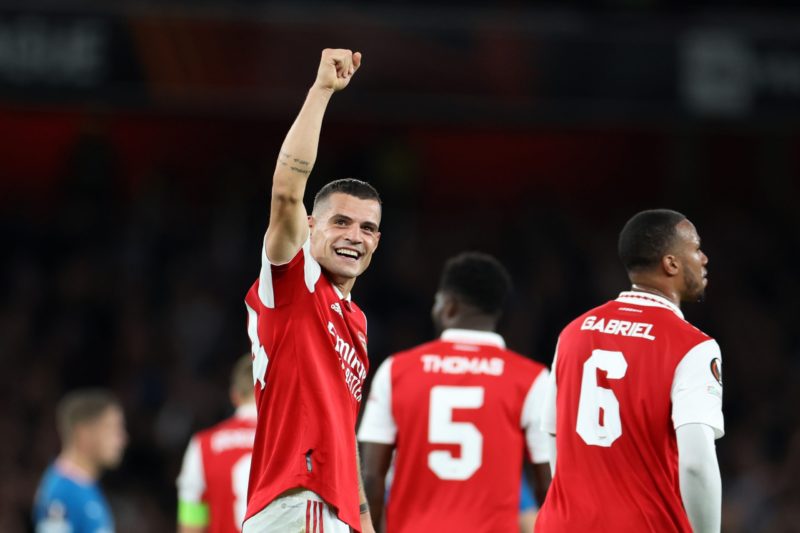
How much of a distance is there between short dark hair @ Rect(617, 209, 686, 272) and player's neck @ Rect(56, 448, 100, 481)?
Result: 4.35 metres

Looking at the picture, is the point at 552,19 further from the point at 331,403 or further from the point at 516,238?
the point at 331,403

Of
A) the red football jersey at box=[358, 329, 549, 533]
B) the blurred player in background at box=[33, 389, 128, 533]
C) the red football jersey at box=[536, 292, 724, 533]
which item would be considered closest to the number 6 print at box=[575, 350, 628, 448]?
the red football jersey at box=[536, 292, 724, 533]

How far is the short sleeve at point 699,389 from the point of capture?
4.70 m

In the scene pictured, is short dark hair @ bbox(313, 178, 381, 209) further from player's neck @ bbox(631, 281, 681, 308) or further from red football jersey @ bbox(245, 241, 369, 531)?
player's neck @ bbox(631, 281, 681, 308)

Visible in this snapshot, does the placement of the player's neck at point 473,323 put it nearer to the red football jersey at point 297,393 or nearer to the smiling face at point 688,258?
the smiling face at point 688,258

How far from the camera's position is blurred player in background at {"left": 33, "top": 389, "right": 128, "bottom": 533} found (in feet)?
26.5

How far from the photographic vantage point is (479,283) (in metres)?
6.34

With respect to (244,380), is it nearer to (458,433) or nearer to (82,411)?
(82,411)

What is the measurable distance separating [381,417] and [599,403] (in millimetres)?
1459

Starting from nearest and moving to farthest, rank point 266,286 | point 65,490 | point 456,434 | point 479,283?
point 266,286
point 456,434
point 479,283
point 65,490

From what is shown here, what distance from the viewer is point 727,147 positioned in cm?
1688

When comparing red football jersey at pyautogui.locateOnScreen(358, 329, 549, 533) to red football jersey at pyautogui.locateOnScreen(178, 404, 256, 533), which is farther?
red football jersey at pyautogui.locateOnScreen(178, 404, 256, 533)

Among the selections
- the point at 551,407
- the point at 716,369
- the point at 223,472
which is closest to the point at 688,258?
the point at 716,369

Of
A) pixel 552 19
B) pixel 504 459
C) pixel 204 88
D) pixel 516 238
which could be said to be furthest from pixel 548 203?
pixel 504 459
